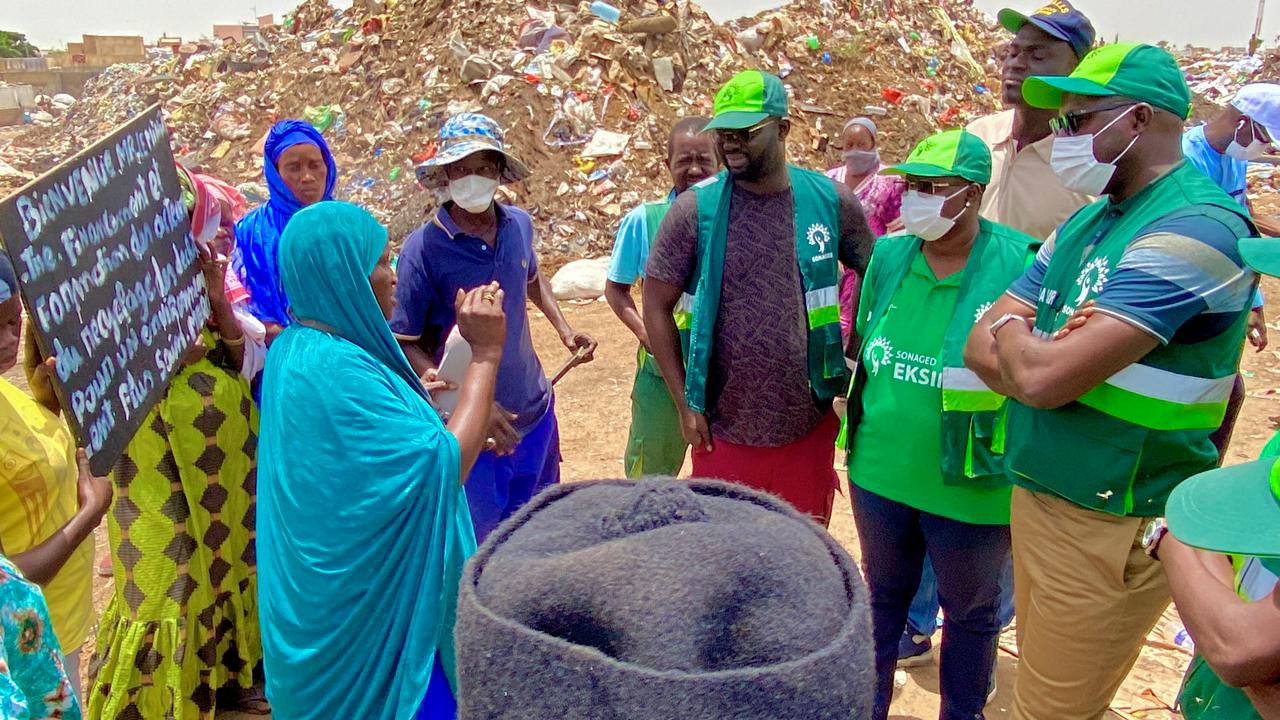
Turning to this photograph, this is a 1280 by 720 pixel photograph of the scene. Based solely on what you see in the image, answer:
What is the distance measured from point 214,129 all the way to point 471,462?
13.9 meters

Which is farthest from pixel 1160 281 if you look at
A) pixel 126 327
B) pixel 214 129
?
pixel 214 129

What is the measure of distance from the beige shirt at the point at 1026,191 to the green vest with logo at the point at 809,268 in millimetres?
606

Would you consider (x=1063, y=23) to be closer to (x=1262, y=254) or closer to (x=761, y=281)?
(x=761, y=281)

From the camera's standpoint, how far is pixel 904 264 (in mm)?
2734

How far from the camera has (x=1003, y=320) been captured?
2273 mm

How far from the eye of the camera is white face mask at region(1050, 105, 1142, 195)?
213 centimetres

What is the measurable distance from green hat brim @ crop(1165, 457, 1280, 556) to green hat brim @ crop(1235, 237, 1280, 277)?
15.2 inches

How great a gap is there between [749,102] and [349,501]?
1730 mm

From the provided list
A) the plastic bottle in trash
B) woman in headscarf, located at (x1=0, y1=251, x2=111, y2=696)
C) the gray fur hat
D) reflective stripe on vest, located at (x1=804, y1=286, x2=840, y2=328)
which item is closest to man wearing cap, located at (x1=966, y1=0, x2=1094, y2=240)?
reflective stripe on vest, located at (x1=804, y1=286, x2=840, y2=328)

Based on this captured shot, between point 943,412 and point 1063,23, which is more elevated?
point 1063,23

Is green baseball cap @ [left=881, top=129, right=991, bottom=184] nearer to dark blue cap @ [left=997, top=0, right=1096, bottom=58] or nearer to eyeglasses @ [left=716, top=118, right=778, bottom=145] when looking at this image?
eyeglasses @ [left=716, top=118, right=778, bottom=145]

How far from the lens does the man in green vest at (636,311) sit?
12.3 ft

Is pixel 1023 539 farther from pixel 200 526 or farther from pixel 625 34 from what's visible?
pixel 625 34

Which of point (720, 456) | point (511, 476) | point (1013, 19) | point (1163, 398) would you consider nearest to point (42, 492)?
point (511, 476)
